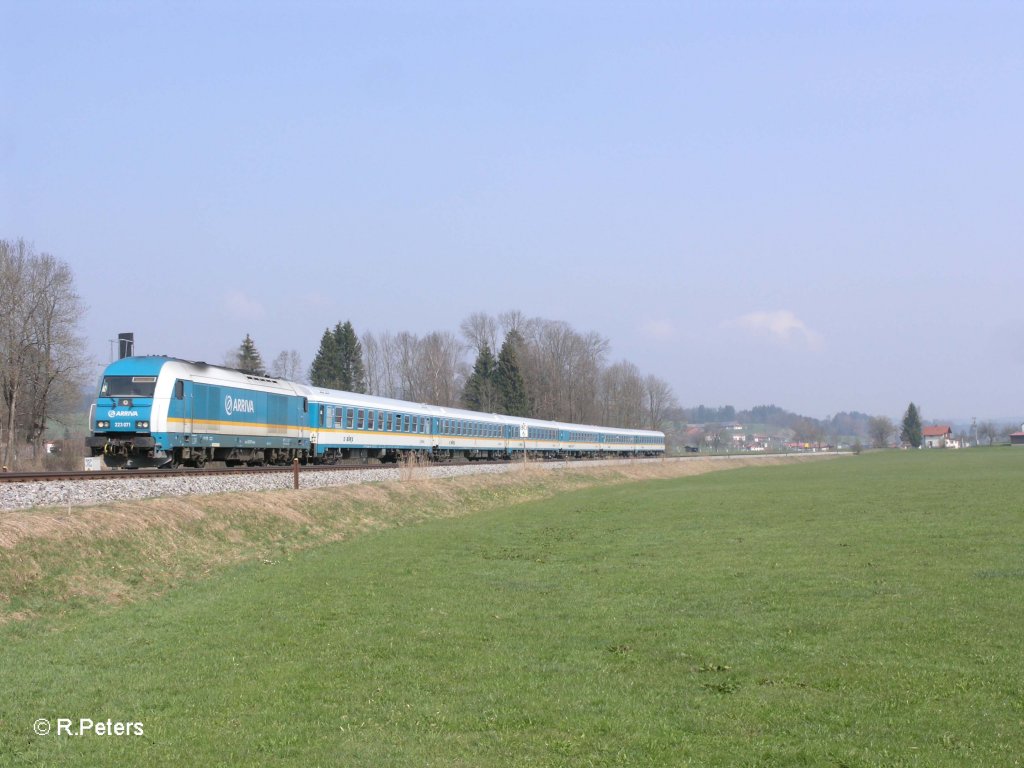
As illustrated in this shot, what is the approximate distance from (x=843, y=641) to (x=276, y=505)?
17143 millimetres

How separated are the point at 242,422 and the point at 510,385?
76.9m

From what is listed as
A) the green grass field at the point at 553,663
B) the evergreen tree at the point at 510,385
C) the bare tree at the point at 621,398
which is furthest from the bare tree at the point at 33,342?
the bare tree at the point at 621,398

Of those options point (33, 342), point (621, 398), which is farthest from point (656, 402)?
point (33, 342)

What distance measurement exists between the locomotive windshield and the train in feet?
0.10

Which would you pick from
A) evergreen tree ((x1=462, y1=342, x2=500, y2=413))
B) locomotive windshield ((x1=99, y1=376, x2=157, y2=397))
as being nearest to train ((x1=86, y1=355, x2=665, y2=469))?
locomotive windshield ((x1=99, y1=376, x2=157, y2=397))

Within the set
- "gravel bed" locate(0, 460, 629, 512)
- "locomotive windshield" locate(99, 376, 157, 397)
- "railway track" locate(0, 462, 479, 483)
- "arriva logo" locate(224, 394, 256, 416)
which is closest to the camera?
"gravel bed" locate(0, 460, 629, 512)

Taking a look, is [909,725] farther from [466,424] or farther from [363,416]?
[466,424]

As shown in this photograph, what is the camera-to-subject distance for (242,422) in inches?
1307

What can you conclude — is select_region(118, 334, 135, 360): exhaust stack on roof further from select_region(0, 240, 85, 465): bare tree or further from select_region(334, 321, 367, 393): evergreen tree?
select_region(334, 321, 367, 393): evergreen tree

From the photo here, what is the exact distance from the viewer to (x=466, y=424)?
A: 60438mm

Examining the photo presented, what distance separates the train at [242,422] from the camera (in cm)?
2794

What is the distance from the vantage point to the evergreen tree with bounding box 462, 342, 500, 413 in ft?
362

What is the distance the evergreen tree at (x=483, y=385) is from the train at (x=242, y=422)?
48275 millimetres

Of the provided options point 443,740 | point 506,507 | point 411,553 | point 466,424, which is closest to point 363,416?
point 506,507
